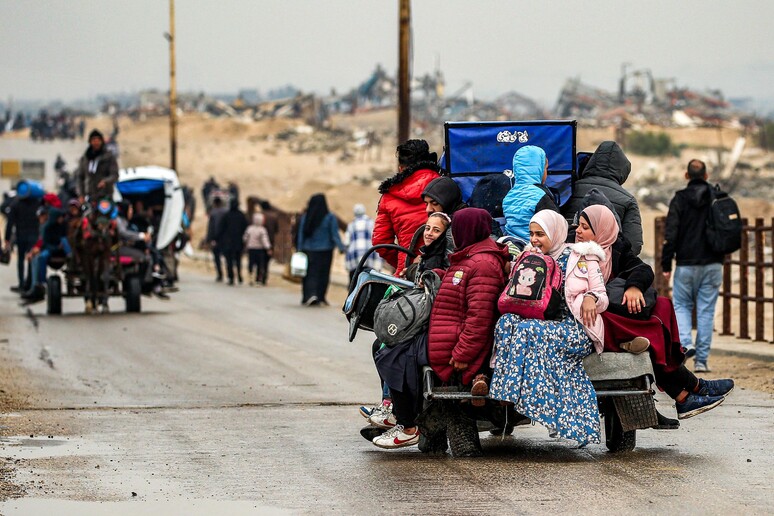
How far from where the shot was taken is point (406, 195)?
10844mm

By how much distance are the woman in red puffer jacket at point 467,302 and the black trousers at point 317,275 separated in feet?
55.8

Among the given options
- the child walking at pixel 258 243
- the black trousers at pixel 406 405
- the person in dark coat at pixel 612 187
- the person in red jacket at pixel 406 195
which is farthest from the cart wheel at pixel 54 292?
the black trousers at pixel 406 405

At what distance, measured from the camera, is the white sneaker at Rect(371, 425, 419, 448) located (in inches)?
388

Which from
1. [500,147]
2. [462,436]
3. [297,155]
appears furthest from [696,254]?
[297,155]

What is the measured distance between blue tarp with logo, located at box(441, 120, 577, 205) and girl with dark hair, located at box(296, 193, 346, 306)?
15410 millimetres

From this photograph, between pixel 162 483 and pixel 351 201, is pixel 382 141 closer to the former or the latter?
pixel 351 201

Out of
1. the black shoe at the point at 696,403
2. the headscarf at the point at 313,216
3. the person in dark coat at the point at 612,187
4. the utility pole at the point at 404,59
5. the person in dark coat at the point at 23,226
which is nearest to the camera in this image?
the black shoe at the point at 696,403

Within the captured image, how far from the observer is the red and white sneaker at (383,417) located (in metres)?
10.2

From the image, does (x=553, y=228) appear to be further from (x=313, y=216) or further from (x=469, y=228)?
(x=313, y=216)

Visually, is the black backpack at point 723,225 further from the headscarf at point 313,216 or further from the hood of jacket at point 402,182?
the headscarf at point 313,216

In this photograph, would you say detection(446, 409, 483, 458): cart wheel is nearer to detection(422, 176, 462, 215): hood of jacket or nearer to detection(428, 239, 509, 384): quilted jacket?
detection(428, 239, 509, 384): quilted jacket

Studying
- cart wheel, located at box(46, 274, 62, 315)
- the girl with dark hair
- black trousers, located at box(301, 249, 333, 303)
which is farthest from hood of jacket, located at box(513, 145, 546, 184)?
black trousers, located at box(301, 249, 333, 303)

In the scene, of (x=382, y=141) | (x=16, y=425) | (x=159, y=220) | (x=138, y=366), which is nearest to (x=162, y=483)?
(x=16, y=425)

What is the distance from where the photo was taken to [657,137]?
83938 mm
